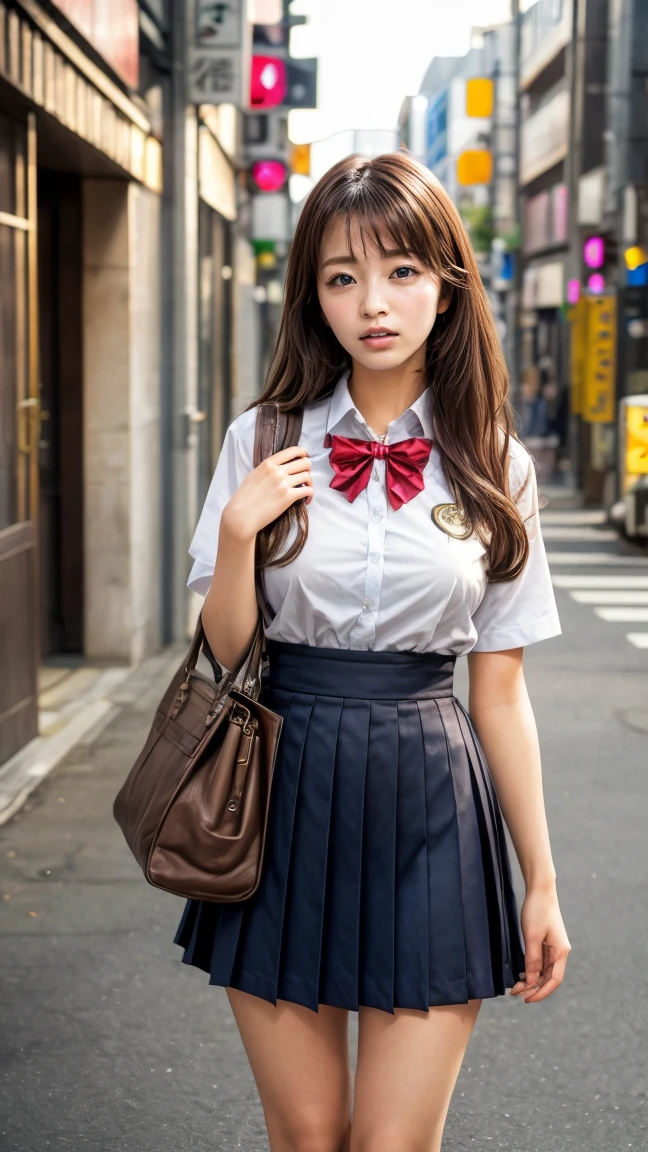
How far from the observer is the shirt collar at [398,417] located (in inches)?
95.7

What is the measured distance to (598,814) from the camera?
6168 millimetres

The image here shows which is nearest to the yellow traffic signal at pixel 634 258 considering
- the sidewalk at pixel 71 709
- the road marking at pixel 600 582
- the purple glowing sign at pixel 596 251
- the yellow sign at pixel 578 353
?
the purple glowing sign at pixel 596 251

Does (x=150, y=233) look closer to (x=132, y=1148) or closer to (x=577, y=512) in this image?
(x=132, y=1148)

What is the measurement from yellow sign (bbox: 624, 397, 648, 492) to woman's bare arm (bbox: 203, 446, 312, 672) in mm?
13479

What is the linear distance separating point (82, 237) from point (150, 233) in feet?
2.42

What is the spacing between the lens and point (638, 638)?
418 inches

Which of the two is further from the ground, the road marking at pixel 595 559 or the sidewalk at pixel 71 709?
the road marking at pixel 595 559

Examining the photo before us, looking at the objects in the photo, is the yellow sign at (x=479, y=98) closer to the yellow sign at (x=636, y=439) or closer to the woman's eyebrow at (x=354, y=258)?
the yellow sign at (x=636, y=439)

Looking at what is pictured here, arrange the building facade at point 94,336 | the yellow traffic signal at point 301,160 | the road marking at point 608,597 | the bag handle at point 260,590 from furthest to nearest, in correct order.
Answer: the yellow traffic signal at point 301,160 < the road marking at point 608,597 < the building facade at point 94,336 < the bag handle at point 260,590

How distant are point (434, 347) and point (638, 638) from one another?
843 cm

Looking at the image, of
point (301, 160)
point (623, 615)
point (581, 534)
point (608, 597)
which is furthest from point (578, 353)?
point (301, 160)

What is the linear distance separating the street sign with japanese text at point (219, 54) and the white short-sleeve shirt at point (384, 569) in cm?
811

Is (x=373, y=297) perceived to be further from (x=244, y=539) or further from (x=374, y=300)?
(x=244, y=539)

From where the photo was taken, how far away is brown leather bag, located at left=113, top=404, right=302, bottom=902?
2248 mm
